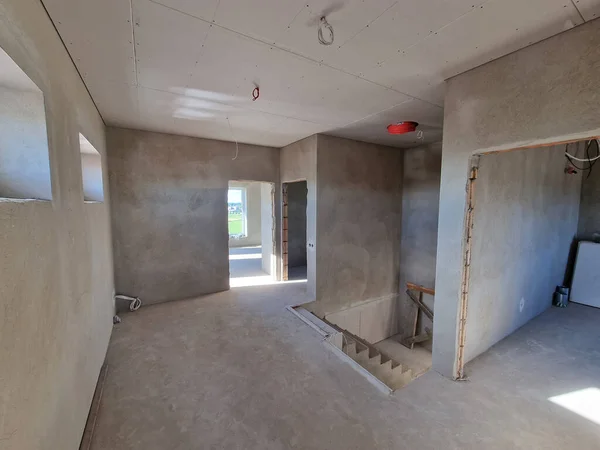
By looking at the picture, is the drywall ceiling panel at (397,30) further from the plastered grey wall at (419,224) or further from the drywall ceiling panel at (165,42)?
the plastered grey wall at (419,224)

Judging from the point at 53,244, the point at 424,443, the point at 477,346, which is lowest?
the point at 424,443

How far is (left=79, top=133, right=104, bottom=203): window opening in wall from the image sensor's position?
268cm

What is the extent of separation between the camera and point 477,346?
2.47m

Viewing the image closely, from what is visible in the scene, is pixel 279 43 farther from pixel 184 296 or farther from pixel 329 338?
pixel 184 296

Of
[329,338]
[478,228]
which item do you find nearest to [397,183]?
[478,228]

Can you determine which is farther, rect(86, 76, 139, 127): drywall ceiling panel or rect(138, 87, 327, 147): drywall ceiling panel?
rect(138, 87, 327, 147): drywall ceiling panel

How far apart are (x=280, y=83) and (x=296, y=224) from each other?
4.69 metres

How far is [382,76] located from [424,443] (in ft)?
8.82

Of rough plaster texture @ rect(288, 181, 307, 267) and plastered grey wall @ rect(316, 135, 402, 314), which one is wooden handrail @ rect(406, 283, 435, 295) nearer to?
plastered grey wall @ rect(316, 135, 402, 314)

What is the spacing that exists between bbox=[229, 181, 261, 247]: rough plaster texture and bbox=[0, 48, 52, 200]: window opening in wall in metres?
8.03

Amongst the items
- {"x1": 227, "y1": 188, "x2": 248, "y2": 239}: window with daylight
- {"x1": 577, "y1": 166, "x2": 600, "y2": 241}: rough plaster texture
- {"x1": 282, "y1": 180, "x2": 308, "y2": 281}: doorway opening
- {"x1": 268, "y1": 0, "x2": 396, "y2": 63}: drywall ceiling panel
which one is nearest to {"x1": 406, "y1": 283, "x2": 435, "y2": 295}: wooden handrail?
{"x1": 577, "y1": 166, "x2": 600, "y2": 241}: rough plaster texture

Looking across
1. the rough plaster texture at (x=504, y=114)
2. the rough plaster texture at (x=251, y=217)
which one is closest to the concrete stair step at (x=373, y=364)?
the rough plaster texture at (x=504, y=114)

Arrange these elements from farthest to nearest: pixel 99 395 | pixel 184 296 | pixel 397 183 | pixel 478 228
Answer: pixel 397 183 < pixel 184 296 < pixel 478 228 < pixel 99 395

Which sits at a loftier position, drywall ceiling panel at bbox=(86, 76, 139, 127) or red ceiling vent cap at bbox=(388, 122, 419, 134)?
drywall ceiling panel at bbox=(86, 76, 139, 127)
